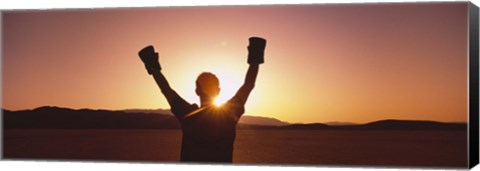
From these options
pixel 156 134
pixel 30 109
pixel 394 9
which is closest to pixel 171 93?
pixel 156 134

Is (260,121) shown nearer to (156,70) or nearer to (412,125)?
(156,70)

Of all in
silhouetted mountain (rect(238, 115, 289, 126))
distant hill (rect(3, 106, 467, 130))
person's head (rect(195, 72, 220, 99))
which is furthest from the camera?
person's head (rect(195, 72, 220, 99))

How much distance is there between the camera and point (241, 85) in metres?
7.11

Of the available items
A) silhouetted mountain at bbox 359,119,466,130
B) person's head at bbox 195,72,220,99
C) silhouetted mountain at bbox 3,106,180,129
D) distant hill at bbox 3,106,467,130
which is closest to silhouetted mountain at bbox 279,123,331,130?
distant hill at bbox 3,106,467,130

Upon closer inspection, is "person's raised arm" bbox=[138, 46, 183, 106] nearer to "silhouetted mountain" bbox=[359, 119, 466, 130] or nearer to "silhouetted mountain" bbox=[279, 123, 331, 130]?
"silhouetted mountain" bbox=[279, 123, 331, 130]

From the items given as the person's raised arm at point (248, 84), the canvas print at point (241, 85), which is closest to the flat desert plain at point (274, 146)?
the canvas print at point (241, 85)

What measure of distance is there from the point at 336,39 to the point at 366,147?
2.56 ft

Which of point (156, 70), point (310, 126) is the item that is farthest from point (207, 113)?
point (310, 126)

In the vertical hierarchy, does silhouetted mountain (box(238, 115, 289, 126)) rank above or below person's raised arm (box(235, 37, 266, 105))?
below

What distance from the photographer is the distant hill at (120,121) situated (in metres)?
6.95

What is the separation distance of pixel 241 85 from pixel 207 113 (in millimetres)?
334

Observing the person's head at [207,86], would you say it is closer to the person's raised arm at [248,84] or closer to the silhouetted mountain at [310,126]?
the person's raised arm at [248,84]

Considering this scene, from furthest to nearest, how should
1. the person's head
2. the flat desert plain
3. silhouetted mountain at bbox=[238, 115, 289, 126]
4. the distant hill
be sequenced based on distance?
1. the person's head
2. silhouetted mountain at bbox=[238, 115, 289, 126]
3. the distant hill
4. the flat desert plain

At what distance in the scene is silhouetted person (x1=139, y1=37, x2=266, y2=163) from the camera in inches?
280
